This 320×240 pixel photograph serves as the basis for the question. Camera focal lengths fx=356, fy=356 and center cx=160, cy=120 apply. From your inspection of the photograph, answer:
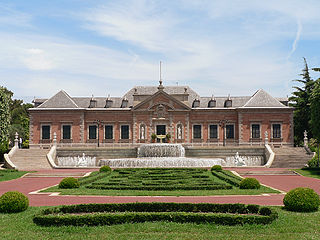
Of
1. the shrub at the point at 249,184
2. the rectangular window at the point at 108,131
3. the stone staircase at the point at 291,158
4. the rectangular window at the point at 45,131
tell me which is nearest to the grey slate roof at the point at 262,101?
the stone staircase at the point at 291,158

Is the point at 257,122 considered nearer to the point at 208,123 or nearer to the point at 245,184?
the point at 208,123

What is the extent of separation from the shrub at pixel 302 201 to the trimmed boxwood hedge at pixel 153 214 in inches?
43.9

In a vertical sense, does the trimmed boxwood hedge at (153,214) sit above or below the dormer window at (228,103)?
below

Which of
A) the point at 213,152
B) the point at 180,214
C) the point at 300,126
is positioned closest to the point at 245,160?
the point at 213,152

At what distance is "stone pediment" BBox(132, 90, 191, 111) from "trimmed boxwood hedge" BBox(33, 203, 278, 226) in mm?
31098

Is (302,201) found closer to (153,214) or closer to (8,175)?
(153,214)

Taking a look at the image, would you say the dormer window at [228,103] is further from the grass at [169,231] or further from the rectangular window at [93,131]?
the grass at [169,231]

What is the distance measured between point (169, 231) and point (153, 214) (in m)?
0.96

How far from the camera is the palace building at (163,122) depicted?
4059 cm

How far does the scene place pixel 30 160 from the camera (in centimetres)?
3178

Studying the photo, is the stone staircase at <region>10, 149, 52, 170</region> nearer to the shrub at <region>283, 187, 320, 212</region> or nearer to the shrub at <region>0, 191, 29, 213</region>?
the shrub at <region>0, 191, 29, 213</region>

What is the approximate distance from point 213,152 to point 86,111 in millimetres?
16375

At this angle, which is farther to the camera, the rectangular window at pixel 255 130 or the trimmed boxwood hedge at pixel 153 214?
the rectangular window at pixel 255 130

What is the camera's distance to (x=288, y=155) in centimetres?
3198
